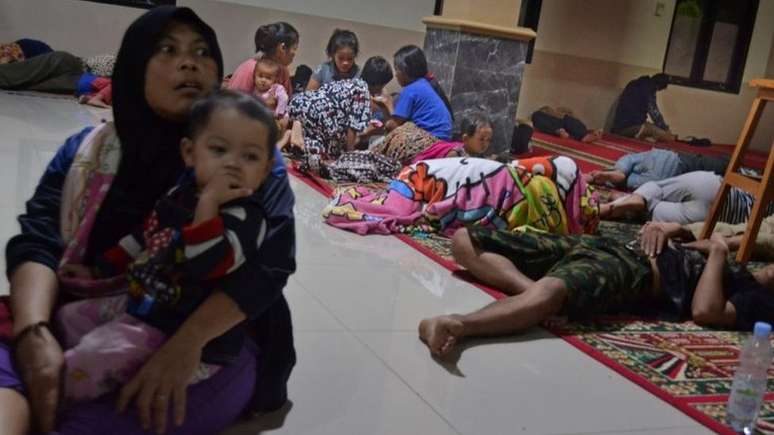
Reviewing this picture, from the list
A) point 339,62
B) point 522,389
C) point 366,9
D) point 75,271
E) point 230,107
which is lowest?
point 522,389

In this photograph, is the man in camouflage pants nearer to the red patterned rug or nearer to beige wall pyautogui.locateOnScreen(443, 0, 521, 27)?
the red patterned rug

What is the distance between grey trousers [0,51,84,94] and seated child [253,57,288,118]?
1890mm

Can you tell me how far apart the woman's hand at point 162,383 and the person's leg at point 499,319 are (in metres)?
0.94

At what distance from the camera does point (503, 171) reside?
3.29 metres

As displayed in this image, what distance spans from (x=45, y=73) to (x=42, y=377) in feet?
18.7

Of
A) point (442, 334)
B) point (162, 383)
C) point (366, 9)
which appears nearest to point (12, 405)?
point (162, 383)

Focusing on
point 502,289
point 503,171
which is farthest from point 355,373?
point 503,171

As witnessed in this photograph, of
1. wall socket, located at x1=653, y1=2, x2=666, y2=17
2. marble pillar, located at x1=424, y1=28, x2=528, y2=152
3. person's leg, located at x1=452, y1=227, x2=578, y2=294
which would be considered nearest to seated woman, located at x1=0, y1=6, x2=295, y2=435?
person's leg, located at x1=452, y1=227, x2=578, y2=294

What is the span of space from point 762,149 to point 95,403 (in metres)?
10.6

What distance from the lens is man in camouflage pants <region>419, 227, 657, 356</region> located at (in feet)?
7.41

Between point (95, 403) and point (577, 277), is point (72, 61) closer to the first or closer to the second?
point (577, 277)

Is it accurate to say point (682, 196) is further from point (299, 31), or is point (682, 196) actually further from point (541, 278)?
point (299, 31)

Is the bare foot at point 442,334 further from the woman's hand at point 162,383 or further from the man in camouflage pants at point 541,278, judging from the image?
the woman's hand at point 162,383

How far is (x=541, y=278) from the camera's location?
2586 millimetres
